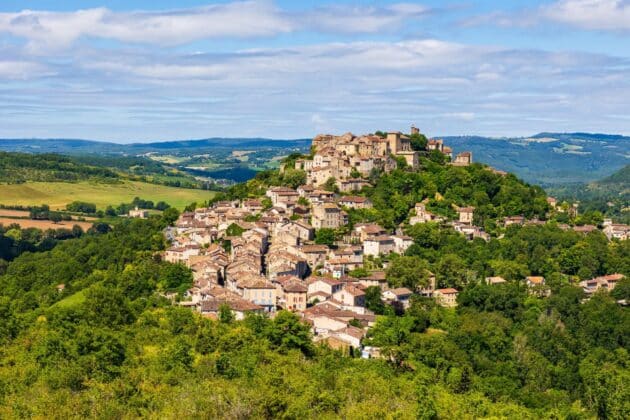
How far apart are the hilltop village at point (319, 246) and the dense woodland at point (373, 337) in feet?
4.96

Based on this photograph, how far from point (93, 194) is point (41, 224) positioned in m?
35.8

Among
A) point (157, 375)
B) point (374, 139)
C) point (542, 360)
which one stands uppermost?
point (374, 139)

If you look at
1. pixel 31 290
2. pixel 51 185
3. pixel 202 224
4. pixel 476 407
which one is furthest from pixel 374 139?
pixel 51 185

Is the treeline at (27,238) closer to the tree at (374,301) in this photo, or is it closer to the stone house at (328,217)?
the stone house at (328,217)

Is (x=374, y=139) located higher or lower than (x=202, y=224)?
higher

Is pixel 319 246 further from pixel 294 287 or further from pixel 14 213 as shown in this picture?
pixel 14 213

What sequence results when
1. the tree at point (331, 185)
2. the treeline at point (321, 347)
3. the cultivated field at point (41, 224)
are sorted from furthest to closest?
the cultivated field at point (41, 224) < the tree at point (331, 185) < the treeline at point (321, 347)

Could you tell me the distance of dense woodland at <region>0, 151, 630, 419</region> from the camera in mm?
38750

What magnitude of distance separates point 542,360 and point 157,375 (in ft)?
103

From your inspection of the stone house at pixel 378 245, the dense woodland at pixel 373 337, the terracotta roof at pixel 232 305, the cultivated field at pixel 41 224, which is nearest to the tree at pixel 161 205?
the cultivated field at pixel 41 224

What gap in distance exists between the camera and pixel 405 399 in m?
42.1

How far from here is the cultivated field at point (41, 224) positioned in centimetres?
12581

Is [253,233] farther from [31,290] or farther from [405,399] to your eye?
[405,399]

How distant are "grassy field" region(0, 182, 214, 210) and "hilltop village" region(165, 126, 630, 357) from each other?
6421 centimetres
